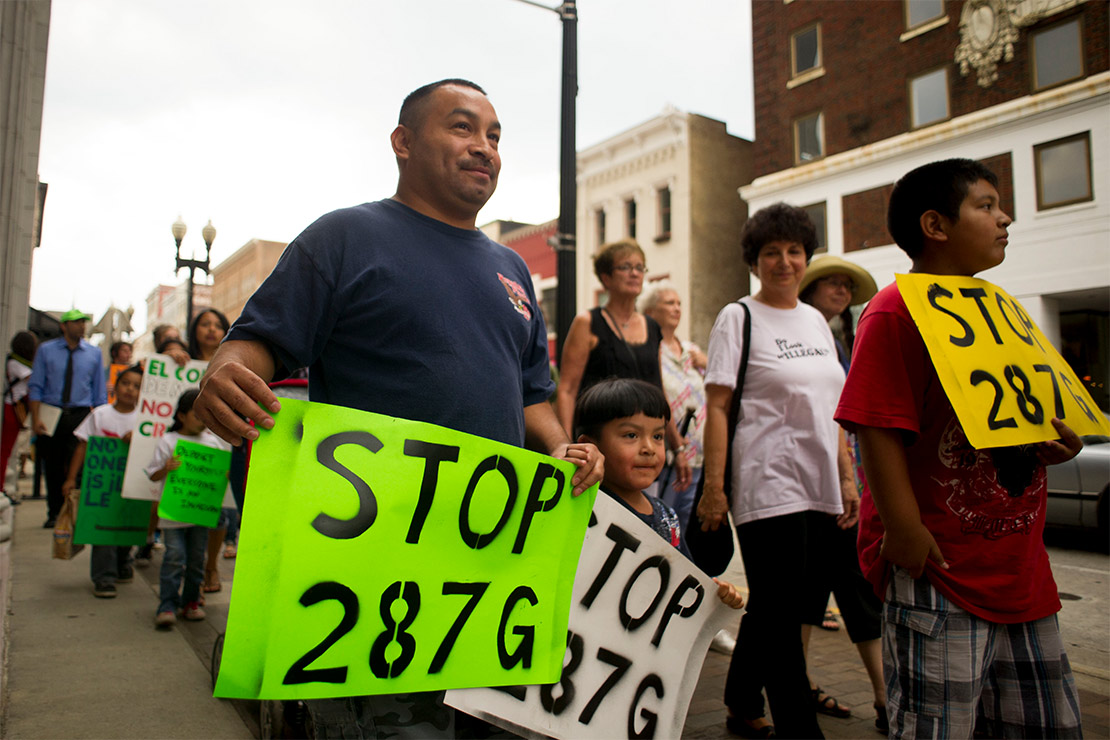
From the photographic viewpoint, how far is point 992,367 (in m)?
2.00

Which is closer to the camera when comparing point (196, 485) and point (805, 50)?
point (196, 485)

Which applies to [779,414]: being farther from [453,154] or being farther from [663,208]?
[663,208]

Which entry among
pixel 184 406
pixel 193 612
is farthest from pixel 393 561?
pixel 184 406

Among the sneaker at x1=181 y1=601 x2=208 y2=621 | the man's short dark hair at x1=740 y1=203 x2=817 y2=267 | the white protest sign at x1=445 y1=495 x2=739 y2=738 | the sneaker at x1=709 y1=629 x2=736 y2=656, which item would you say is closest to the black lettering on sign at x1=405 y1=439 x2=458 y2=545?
the white protest sign at x1=445 y1=495 x2=739 y2=738

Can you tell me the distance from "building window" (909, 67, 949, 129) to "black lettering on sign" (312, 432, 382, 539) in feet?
63.3

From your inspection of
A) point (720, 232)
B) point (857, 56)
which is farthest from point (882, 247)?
point (720, 232)

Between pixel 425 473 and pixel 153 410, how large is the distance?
457 centimetres

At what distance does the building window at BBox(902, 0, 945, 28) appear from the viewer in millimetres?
17953

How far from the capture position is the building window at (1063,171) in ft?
48.4

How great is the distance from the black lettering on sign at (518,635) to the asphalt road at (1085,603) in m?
3.05

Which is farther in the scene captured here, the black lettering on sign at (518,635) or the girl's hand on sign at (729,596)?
the girl's hand on sign at (729,596)

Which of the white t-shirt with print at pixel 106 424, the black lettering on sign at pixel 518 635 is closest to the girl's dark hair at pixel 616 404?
the black lettering on sign at pixel 518 635

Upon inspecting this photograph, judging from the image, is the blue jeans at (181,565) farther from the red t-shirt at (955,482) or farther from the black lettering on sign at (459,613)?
the red t-shirt at (955,482)

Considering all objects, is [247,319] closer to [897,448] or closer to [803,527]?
[897,448]
